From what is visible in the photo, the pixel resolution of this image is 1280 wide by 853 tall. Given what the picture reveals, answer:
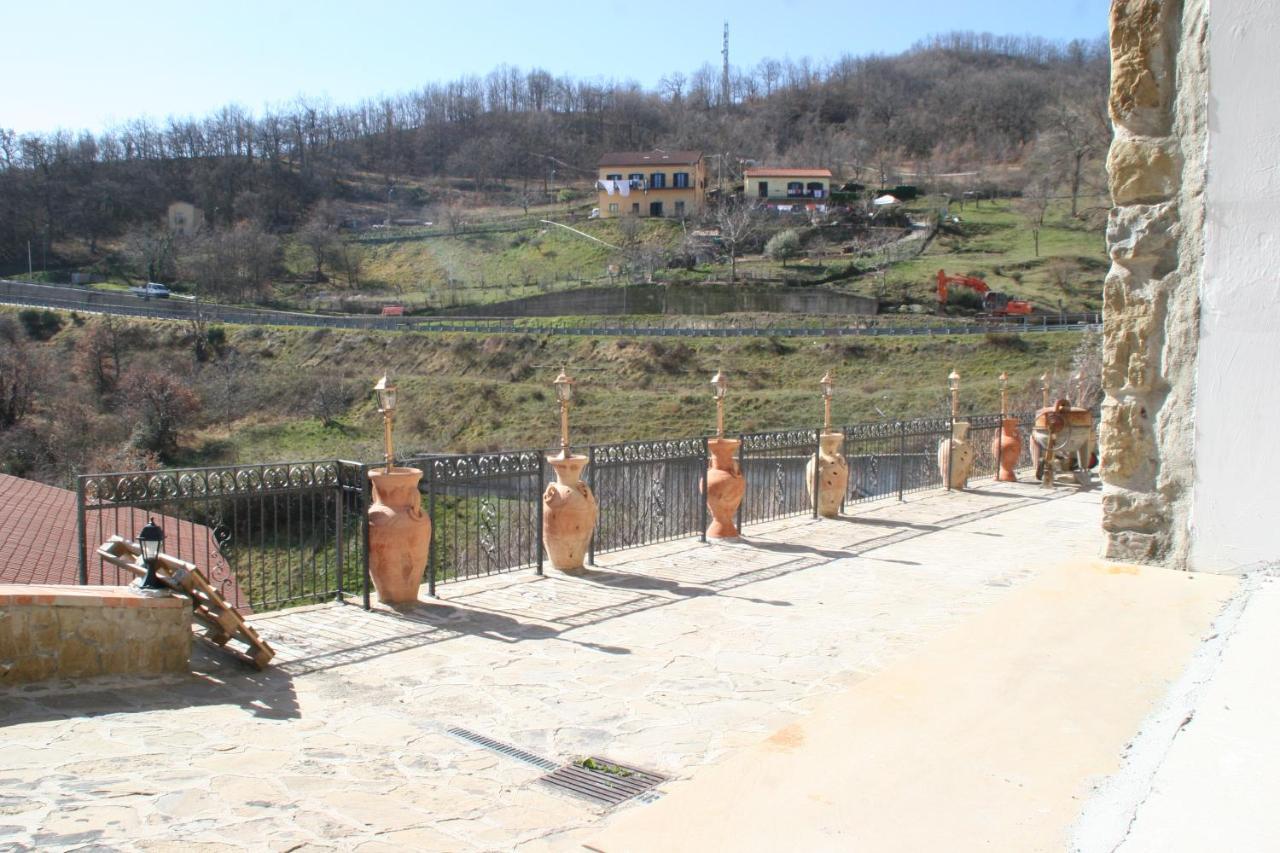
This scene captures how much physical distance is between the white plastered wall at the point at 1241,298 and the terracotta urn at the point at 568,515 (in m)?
7.28

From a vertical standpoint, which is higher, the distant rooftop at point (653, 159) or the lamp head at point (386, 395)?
the distant rooftop at point (653, 159)

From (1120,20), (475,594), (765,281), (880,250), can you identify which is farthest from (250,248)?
(1120,20)

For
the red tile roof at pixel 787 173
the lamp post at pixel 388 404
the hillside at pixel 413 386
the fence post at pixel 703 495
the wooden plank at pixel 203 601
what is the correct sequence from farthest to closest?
the red tile roof at pixel 787 173
the hillside at pixel 413 386
the fence post at pixel 703 495
the lamp post at pixel 388 404
the wooden plank at pixel 203 601

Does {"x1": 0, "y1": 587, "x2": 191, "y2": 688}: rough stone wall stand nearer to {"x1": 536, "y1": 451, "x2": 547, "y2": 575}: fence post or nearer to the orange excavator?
{"x1": 536, "y1": 451, "x2": 547, "y2": 575}: fence post

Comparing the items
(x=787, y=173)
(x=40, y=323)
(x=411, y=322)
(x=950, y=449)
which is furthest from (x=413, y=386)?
(x=787, y=173)

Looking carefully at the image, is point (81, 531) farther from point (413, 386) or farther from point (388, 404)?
point (413, 386)

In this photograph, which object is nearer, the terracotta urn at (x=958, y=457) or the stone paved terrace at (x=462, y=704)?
the stone paved terrace at (x=462, y=704)

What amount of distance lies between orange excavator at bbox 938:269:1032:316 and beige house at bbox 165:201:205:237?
228ft

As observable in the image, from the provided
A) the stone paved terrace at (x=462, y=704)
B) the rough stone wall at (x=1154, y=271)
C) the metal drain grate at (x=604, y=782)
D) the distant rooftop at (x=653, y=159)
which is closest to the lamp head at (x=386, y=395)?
the stone paved terrace at (x=462, y=704)

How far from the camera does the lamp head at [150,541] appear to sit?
596 cm

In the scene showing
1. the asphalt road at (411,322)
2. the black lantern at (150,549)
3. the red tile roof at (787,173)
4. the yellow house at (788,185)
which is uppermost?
the red tile roof at (787,173)

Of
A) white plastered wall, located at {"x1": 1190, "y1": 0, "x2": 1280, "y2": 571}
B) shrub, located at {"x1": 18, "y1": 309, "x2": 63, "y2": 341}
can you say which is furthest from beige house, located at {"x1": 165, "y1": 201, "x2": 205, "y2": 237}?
white plastered wall, located at {"x1": 1190, "y1": 0, "x2": 1280, "y2": 571}

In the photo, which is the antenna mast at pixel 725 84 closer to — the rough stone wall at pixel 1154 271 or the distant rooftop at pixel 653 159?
the distant rooftop at pixel 653 159

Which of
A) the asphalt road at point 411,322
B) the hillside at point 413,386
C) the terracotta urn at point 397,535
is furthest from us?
the asphalt road at point 411,322
